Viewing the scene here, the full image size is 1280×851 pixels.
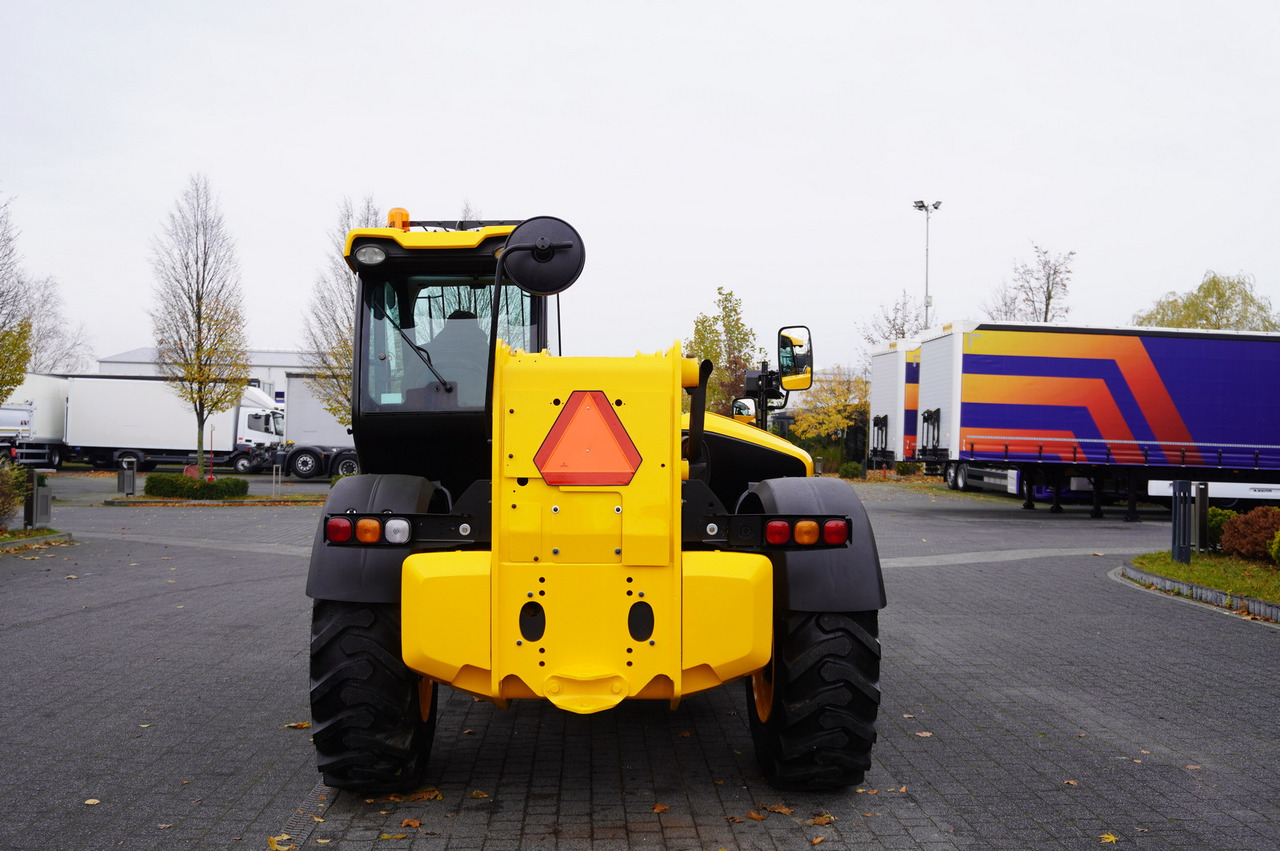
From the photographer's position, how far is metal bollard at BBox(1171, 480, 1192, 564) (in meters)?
12.4

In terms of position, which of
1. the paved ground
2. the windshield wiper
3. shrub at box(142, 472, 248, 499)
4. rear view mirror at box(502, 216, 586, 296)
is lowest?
the paved ground

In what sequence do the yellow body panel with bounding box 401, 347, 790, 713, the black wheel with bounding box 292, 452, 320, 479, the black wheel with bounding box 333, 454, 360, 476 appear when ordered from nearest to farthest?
the yellow body panel with bounding box 401, 347, 790, 713
the black wheel with bounding box 333, 454, 360, 476
the black wheel with bounding box 292, 452, 320, 479

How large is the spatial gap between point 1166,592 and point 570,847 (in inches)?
374

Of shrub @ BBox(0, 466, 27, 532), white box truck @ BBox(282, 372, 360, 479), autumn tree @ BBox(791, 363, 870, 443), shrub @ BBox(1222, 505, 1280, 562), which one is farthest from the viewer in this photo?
autumn tree @ BBox(791, 363, 870, 443)

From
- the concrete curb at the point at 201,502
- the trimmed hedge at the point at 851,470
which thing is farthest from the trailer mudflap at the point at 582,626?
the trimmed hedge at the point at 851,470

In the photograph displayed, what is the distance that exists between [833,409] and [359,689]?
125 feet

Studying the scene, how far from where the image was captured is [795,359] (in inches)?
235

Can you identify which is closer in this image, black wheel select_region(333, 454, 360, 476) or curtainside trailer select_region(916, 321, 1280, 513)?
curtainside trailer select_region(916, 321, 1280, 513)

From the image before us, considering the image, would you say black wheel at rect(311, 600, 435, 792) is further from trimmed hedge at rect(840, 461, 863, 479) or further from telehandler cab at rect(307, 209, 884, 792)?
trimmed hedge at rect(840, 461, 863, 479)

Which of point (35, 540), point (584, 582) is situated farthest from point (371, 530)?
point (35, 540)

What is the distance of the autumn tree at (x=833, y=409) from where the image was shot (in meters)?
40.8

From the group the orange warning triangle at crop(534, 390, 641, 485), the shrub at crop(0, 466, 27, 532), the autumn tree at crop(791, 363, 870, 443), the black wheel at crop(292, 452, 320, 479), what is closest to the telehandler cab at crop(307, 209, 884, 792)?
the orange warning triangle at crop(534, 390, 641, 485)

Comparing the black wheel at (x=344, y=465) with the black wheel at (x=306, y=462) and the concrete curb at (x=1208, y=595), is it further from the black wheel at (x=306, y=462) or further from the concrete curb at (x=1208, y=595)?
the concrete curb at (x=1208, y=595)

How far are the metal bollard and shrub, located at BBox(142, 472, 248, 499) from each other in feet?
67.3
